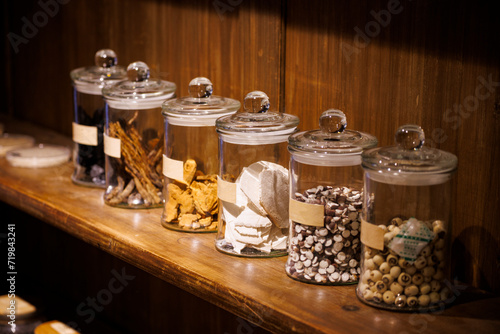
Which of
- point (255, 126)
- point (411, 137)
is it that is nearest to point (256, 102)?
point (255, 126)

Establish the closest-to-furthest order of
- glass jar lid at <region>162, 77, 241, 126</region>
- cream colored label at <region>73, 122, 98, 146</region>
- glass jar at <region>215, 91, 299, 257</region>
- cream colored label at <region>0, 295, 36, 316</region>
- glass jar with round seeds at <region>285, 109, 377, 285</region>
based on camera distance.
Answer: glass jar with round seeds at <region>285, 109, 377, 285</region>, glass jar at <region>215, 91, 299, 257</region>, glass jar lid at <region>162, 77, 241, 126</region>, cream colored label at <region>73, 122, 98, 146</region>, cream colored label at <region>0, 295, 36, 316</region>

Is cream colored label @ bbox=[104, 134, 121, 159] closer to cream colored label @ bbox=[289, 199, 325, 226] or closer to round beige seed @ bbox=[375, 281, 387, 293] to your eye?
cream colored label @ bbox=[289, 199, 325, 226]

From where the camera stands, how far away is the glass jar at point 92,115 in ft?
5.41

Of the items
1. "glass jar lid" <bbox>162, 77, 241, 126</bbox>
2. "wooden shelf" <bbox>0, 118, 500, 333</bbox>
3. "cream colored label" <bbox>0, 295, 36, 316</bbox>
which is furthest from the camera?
"cream colored label" <bbox>0, 295, 36, 316</bbox>

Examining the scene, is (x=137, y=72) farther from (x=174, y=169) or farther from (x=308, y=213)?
(x=308, y=213)

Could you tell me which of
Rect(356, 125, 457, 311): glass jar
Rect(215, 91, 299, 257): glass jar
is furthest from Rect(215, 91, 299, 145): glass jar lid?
Rect(356, 125, 457, 311): glass jar

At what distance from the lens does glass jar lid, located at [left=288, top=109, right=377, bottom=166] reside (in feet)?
3.66

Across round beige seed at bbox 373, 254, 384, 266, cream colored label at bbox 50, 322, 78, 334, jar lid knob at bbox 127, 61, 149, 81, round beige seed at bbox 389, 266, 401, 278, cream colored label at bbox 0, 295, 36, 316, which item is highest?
jar lid knob at bbox 127, 61, 149, 81

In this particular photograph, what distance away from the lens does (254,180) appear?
1.21 metres

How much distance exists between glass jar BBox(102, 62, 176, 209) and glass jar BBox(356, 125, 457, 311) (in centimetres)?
59

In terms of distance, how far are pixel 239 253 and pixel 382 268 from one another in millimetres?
306

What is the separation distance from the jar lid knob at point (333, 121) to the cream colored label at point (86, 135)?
2.29 feet

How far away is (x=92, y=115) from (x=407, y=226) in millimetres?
924

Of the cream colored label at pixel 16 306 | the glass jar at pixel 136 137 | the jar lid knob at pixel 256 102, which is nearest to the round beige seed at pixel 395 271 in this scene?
the jar lid knob at pixel 256 102
